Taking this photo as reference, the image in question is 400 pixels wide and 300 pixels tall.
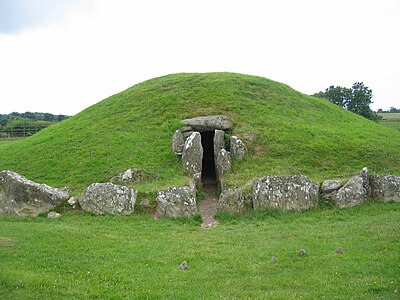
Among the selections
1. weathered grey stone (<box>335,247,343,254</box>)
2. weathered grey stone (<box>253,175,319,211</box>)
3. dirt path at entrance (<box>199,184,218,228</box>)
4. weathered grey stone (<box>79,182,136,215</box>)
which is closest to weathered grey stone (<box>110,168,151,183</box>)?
weathered grey stone (<box>79,182,136,215</box>)

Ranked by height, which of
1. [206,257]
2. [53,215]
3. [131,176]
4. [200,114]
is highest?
[200,114]

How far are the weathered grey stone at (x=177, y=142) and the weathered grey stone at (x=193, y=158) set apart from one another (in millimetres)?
1094

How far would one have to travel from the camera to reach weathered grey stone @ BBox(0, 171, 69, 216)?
62.1 feet

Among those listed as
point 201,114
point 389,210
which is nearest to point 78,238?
point 389,210

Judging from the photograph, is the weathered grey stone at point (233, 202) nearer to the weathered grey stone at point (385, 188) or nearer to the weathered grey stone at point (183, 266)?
the weathered grey stone at point (385, 188)

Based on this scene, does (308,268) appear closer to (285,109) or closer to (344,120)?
(285,109)

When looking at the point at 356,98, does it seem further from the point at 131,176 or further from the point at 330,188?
the point at 131,176

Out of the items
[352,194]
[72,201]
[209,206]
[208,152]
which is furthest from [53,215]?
[352,194]

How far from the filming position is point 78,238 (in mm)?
14516

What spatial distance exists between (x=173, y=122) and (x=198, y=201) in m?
8.75

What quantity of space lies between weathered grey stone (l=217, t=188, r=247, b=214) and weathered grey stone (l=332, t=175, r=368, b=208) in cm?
449

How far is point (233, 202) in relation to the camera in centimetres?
1931

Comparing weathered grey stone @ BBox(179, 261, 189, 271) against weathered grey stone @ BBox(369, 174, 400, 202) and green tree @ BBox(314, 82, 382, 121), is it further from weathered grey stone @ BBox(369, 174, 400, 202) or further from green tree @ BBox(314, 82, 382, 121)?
green tree @ BBox(314, 82, 382, 121)

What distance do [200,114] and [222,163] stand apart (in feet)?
22.1
